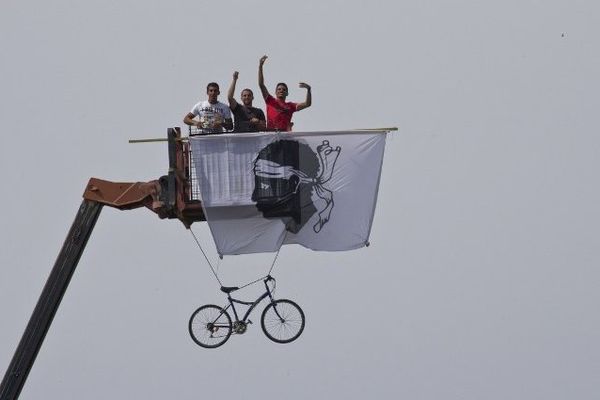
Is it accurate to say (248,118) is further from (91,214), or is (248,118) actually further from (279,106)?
(91,214)

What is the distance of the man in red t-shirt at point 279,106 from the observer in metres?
45.3

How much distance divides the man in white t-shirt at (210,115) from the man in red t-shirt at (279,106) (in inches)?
32.6

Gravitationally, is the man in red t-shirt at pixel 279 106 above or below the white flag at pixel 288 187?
above

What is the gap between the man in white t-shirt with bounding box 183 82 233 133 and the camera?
4531 cm

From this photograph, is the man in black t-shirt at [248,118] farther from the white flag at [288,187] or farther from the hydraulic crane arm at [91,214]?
the hydraulic crane arm at [91,214]

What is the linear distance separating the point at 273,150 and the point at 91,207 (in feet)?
12.4

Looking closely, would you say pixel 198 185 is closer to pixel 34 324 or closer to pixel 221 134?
pixel 221 134

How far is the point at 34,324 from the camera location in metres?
44.4

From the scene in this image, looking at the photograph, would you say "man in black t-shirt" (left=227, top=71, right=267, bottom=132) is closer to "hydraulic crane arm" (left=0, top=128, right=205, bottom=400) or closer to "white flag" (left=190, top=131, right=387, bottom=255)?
"white flag" (left=190, top=131, right=387, bottom=255)

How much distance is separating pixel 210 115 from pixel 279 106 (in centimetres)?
139

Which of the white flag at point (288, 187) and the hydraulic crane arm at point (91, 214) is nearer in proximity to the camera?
the hydraulic crane arm at point (91, 214)

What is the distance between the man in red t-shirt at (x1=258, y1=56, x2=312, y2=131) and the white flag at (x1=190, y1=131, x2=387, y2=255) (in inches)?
9.3

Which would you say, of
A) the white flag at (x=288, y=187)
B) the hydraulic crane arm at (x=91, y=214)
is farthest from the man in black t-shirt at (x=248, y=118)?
the hydraulic crane arm at (x=91, y=214)

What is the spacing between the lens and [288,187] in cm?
4616
